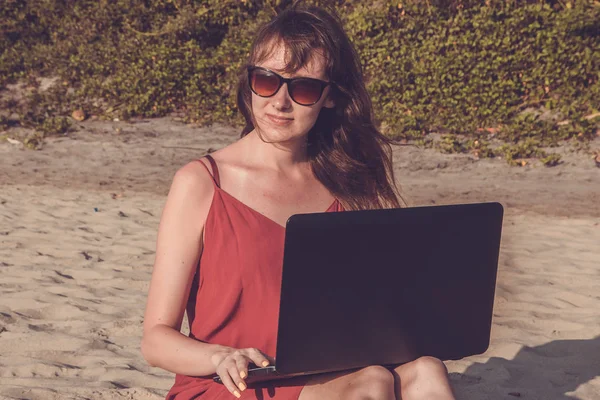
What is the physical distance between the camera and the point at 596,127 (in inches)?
378

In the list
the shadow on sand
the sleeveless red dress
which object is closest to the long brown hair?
the sleeveless red dress

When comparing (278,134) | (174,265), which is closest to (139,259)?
(278,134)

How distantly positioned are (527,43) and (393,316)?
9.01 metres

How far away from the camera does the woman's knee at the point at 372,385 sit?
2262 millimetres

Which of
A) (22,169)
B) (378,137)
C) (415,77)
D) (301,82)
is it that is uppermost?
(301,82)

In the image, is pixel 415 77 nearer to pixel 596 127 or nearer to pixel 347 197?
pixel 596 127

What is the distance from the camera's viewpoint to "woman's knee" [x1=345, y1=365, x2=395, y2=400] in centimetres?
226

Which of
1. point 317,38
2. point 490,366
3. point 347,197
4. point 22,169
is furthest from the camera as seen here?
point 22,169

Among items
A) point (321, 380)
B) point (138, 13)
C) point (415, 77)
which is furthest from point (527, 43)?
point (321, 380)

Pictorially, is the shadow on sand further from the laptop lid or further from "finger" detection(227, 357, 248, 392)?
"finger" detection(227, 357, 248, 392)

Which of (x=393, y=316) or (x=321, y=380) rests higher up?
(x=393, y=316)

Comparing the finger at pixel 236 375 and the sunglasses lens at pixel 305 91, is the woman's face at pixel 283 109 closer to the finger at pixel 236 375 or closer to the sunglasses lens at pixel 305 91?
the sunglasses lens at pixel 305 91

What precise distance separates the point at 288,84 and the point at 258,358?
2.88 ft

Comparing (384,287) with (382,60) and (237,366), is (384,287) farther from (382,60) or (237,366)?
(382,60)
